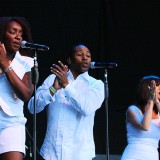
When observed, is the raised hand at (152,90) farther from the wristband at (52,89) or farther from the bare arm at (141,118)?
the wristband at (52,89)

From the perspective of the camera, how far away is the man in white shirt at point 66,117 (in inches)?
162

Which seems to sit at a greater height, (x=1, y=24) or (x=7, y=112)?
(x=1, y=24)

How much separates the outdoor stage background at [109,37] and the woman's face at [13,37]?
74.2 inches

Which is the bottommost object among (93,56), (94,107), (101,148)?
(101,148)

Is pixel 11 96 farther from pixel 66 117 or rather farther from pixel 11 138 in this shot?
pixel 66 117

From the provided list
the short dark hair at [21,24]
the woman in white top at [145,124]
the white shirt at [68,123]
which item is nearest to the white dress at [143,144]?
the woman in white top at [145,124]

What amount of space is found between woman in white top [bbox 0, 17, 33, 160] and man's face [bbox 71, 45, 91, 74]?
123 centimetres

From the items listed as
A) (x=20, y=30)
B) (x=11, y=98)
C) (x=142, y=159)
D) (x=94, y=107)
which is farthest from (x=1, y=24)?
(x=142, y=159)

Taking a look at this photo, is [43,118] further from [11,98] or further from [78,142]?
[11,98]

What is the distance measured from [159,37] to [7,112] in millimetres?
2614

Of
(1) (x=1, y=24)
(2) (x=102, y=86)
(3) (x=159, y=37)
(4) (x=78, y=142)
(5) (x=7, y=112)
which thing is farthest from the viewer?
(3) (x=159, y=37)

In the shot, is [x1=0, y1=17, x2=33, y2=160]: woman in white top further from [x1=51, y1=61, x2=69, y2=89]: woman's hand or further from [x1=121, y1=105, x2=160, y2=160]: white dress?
[x1=121, y1=105, x2=160, y2=160]: white dress

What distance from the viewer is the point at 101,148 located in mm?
5297

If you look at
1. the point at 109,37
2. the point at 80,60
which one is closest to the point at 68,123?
the point at 80,60
